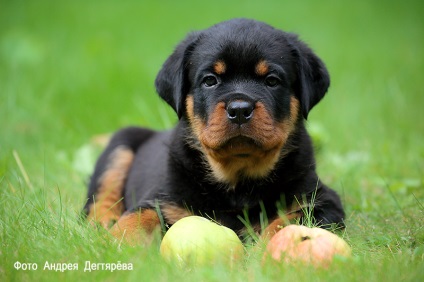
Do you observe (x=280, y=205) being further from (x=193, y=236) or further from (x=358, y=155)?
(x=358, y=155)

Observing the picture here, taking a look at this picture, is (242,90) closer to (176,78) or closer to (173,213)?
(176,78)

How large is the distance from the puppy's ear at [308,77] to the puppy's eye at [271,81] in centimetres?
20

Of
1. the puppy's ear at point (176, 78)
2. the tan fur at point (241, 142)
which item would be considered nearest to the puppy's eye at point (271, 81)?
the tan fur at point (241, 142)

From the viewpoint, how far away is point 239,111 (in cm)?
298

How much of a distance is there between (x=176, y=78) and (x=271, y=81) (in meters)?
0.60

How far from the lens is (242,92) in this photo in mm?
3092

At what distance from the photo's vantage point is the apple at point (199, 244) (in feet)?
8.55

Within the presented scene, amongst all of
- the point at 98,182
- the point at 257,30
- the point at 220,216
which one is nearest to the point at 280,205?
the point at 220,216

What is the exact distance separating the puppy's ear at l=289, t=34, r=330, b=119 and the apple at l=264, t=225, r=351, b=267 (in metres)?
1.00

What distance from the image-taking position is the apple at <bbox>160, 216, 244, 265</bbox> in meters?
2.61

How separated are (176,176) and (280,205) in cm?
66

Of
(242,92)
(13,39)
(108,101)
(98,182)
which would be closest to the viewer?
(242,92)

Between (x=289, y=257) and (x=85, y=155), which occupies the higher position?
(x=289, y=257)

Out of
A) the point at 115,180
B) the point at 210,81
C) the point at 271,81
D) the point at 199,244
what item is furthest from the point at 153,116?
the point at 199,244
